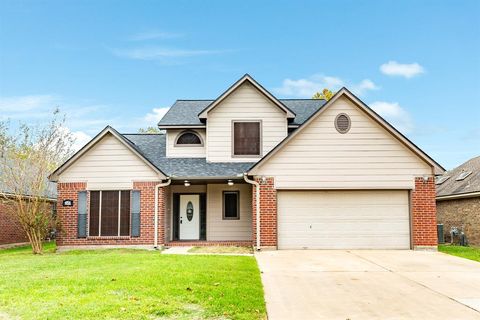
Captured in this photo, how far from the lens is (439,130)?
24562 mm

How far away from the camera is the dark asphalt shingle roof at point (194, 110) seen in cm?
1877

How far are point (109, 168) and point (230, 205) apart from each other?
5038mm

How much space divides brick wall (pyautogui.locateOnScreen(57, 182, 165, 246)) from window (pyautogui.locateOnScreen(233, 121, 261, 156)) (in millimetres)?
3747

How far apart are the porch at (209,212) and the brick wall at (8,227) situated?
23.9ft

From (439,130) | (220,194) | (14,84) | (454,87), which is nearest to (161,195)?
(220,194)

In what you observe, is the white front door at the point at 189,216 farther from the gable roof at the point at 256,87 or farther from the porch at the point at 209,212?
the gable roof at the point at 256,87

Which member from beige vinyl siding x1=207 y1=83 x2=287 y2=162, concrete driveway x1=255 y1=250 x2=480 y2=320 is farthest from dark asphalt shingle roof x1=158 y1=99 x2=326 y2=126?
concrete driveway x1=255 y1=250 x2=480 y2=320

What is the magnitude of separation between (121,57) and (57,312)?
18.5 m

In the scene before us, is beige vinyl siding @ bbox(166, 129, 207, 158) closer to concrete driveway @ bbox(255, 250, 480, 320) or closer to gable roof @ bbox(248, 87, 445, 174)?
gable roof @ bbox(248, 87, 445, 174)

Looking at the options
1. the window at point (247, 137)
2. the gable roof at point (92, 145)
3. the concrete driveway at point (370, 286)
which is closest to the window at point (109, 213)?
the gable roof at point (92, 145)

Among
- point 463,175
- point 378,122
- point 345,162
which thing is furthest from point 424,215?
point 463,175

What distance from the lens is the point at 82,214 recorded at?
16172mm

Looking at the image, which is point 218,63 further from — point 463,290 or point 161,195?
point 463,290

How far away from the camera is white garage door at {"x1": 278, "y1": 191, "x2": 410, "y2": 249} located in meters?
15.3
